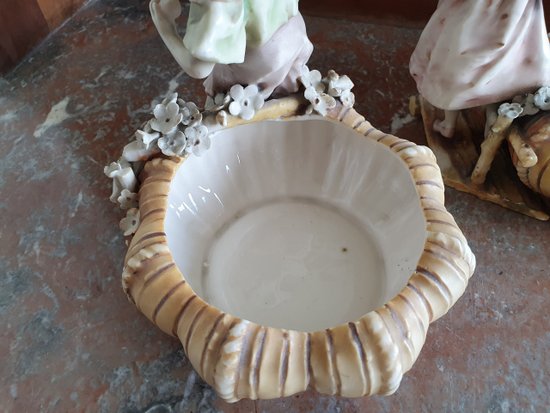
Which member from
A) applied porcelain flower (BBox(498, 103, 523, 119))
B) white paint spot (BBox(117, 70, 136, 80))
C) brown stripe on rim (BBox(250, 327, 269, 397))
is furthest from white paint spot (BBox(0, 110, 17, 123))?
applied porcelain flower (BBox(498, 103, 523, 119))

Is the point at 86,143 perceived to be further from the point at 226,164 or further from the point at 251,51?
the point at 251,51

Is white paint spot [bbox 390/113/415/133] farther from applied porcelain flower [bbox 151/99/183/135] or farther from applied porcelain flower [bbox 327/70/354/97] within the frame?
applied porcelain flower [bbox 151/99/183/135]

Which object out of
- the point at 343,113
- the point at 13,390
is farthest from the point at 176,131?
the point at 13,390

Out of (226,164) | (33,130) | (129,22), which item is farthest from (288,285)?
(129,22)

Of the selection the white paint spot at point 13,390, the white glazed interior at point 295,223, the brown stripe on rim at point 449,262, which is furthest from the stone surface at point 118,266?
the brown stripe on rim at point 449,262

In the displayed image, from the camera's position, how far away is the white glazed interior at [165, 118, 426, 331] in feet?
2.64

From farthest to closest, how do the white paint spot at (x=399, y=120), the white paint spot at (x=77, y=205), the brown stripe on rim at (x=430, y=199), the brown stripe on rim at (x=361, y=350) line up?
the white paint spot at (x=399, y=120) < the white paint spot at (x=77, y=205) < the brown stripe on rim at (x=430, y=199) < the brown stripe on rim at (x=361, y=350)

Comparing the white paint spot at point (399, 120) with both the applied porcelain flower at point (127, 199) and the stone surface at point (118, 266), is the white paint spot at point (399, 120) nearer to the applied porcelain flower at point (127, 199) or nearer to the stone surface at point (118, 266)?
the stone surface at point (118, 266)

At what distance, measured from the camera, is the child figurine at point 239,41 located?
2.00 ft

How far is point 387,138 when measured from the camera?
0.80m

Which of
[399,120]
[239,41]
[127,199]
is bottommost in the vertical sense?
[399,120]

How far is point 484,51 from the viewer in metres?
0.80

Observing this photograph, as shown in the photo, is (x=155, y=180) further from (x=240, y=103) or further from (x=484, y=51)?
(x=484, y=51)

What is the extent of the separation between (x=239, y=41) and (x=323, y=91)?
0.22m
